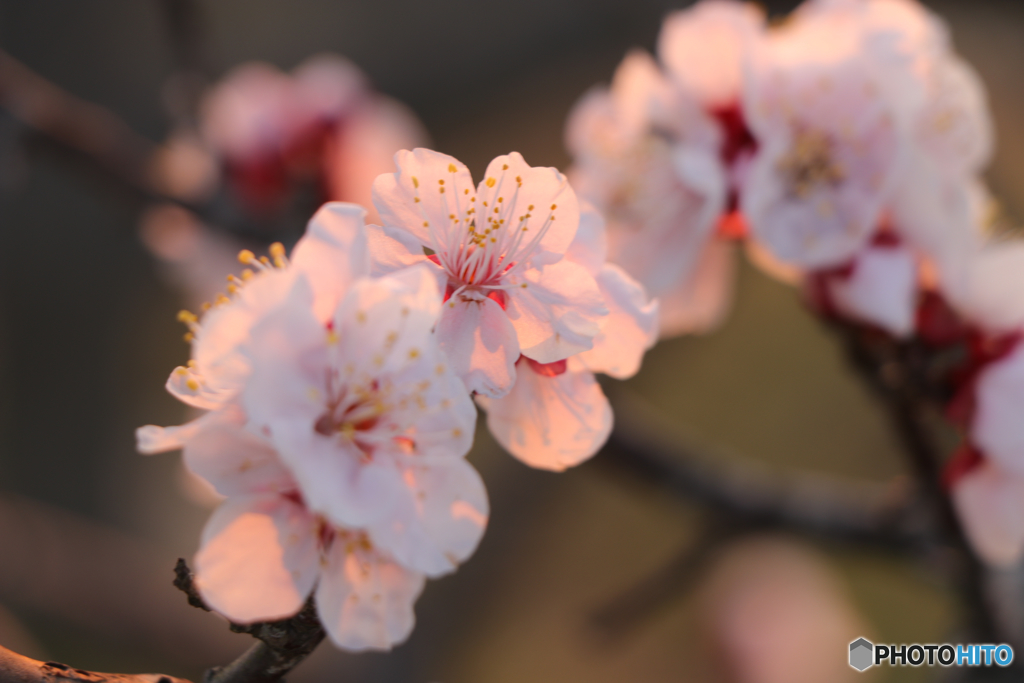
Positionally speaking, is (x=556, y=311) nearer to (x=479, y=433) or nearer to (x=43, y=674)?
(x=43, y=674)

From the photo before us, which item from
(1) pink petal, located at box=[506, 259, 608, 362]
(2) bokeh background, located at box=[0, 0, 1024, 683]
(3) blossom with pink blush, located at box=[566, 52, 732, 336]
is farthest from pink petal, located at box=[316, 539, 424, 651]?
(2) bokeh background, located at box=[0, 0, 1024, 683]

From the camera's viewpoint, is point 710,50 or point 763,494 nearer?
point 710,50

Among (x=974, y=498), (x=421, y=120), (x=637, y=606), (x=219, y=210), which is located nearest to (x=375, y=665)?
(x=637, y=606)

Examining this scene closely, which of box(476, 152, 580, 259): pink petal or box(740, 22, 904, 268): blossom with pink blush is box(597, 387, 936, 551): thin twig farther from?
box(476, 152, 580, 259): pink petal

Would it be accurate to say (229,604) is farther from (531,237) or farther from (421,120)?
(421,120)

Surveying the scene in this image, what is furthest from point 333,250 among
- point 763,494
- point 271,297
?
point 763,494

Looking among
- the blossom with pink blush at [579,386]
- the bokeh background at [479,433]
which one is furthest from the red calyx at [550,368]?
the bokeh background at [479,433]

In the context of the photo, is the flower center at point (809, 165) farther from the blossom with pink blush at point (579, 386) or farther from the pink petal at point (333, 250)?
the pink petal at point (333, 250)
